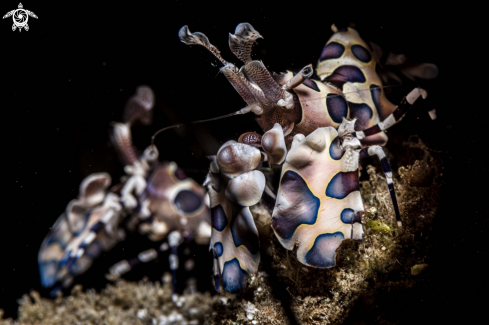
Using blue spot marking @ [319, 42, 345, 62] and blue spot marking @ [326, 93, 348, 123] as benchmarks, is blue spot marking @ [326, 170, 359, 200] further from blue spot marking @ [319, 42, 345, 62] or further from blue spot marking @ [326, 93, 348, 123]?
blue spot marking @ [319, 42, 345, 62]

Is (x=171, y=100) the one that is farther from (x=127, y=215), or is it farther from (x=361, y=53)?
(x=361, y=53)

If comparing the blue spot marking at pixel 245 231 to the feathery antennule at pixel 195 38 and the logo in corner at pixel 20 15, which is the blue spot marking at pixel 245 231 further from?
the logo in corner at pixel 20 15

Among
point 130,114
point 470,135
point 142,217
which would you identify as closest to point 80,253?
point 142,217

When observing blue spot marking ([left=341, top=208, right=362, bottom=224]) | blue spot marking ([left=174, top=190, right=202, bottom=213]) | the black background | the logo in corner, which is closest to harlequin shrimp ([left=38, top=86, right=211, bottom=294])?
blue spot marking ([left=174, top=190, right=202, bottom=213])

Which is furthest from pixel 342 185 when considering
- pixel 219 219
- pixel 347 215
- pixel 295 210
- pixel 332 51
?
pixel 332 51

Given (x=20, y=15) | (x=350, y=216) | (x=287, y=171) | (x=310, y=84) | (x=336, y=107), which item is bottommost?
(x=350, y=216)

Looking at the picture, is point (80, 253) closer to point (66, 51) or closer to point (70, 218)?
point (70, 218)
